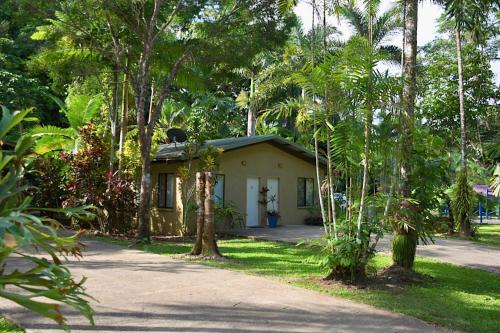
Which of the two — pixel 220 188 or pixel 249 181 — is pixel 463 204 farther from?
pixel 220 188

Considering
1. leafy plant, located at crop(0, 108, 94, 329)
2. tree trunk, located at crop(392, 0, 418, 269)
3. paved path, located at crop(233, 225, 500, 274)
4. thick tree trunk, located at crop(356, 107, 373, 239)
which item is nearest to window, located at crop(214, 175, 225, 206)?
paved path, located at crop(233, 225, 500, 274)

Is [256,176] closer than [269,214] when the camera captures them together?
Yes

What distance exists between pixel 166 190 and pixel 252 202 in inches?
139

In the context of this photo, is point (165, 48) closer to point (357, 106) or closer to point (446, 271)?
point (357, 106)

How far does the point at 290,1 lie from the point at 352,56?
2402 millimetres

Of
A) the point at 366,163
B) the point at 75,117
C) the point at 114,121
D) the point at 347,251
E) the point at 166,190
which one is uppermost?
the point at 75,117

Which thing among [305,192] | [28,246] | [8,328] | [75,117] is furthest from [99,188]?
[28,246]

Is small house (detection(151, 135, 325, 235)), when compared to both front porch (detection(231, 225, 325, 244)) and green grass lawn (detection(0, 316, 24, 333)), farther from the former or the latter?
green grass lawn (detection(0, 316, 24, 333))

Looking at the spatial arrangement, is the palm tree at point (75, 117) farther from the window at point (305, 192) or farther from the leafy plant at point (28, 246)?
the leafy plant at point (28, 246)

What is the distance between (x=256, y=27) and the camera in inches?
624

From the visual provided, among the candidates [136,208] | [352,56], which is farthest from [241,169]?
[352,56]

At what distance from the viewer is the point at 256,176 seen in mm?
20578

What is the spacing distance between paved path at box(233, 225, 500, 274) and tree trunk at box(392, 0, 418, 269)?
9.79 ft

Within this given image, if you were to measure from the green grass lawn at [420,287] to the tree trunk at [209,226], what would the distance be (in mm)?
541
